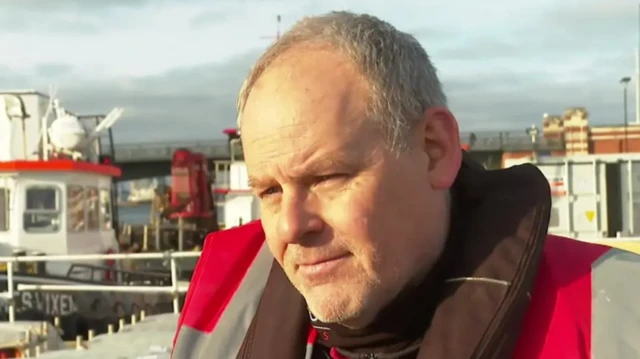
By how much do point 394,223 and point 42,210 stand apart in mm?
11063

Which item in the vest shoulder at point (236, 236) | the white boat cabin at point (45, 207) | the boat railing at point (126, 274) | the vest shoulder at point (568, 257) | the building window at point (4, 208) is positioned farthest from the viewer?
the building window at point (4, 208)

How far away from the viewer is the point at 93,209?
1256 cm

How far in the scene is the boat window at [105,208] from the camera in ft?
42.3

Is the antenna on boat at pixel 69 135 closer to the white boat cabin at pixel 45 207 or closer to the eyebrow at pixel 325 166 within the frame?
the white boat cabin at pixel 45 207

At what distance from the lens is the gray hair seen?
1.41m

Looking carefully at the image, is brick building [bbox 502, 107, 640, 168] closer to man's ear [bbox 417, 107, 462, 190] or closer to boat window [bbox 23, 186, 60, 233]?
boat window [bbox 23, 186, 60, 233]

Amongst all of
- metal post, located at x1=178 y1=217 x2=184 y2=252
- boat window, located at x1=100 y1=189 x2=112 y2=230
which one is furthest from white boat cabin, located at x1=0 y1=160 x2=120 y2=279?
metal post, located at x1=178 y1=217 x2=184 y2=252

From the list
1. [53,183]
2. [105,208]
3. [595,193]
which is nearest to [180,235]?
[105,208]

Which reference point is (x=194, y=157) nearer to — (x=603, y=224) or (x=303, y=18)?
(x=603, y=224)

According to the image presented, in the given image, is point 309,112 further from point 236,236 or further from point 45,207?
point 45,207

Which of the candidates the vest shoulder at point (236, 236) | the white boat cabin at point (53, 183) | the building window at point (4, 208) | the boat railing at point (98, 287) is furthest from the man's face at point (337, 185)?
the building window at point (4, 208)

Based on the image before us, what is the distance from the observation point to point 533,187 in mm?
1607

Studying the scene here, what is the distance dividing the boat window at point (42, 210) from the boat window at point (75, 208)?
16 cm

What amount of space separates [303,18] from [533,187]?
521mm
